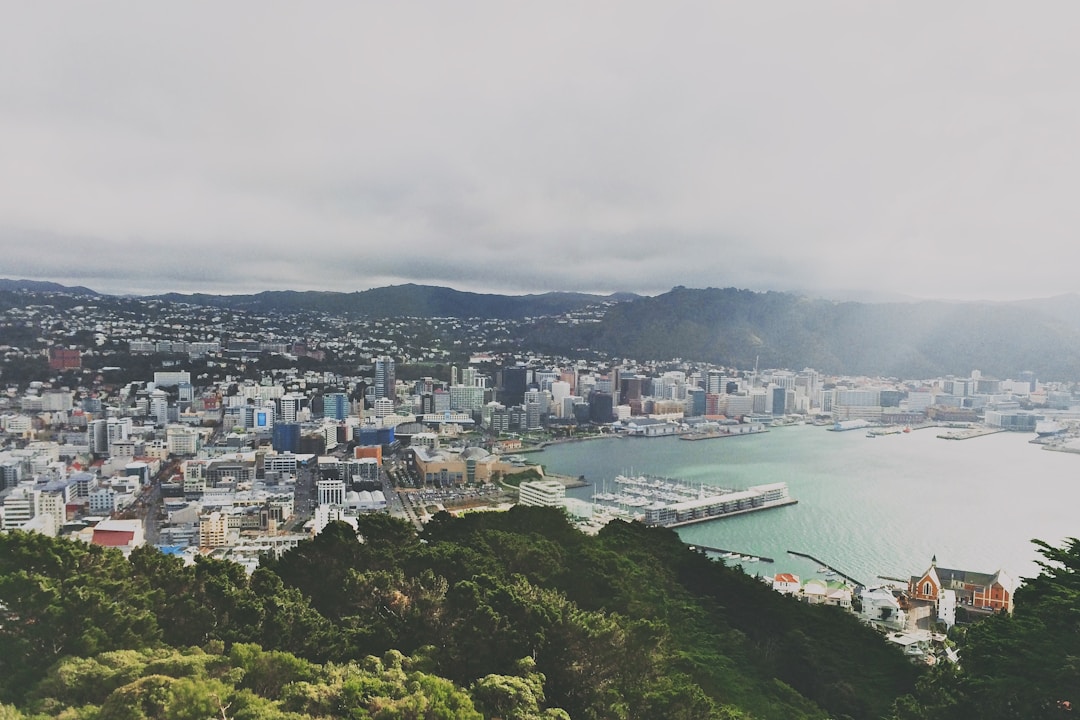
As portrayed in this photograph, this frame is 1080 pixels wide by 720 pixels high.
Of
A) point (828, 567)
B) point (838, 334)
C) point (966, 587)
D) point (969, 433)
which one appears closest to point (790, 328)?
point (838, 334)

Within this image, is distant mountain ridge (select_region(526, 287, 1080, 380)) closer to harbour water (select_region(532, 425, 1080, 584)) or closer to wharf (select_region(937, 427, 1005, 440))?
wharf (select_region(937, 427, 1005, 440))

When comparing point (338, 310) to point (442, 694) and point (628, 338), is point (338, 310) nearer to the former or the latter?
point (628, 338)

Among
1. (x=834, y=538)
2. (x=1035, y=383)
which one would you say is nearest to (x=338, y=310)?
(x=834, y=538)

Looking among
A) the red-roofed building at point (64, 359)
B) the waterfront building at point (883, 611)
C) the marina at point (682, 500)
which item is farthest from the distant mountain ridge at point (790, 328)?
the waterfront building at point (883, 611)

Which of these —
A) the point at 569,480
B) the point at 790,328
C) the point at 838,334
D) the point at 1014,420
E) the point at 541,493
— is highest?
the point at 790,328

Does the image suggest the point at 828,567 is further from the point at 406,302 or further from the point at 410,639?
the point at 406,302

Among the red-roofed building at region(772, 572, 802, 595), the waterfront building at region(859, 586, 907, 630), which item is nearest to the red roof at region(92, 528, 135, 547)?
the red-roofed building at region(772, 572, 802, 595)
